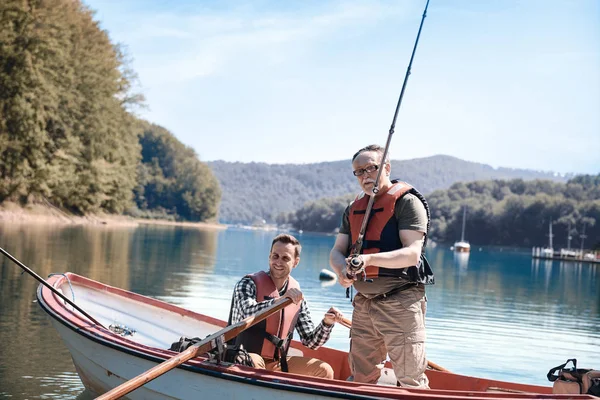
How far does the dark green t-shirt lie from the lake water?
13.4 ft

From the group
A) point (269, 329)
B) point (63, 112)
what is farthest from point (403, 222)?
point (63, 112)

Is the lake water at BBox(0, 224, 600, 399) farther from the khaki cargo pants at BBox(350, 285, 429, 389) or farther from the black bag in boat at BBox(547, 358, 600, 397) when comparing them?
the black bag in boat at BBox(547, 358, 600, 397)

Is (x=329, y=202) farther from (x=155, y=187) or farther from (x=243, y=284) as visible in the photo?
(x=243, y=284)

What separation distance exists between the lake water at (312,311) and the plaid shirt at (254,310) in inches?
111

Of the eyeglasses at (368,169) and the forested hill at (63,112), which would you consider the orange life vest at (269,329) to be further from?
the forested hill at (63,112)

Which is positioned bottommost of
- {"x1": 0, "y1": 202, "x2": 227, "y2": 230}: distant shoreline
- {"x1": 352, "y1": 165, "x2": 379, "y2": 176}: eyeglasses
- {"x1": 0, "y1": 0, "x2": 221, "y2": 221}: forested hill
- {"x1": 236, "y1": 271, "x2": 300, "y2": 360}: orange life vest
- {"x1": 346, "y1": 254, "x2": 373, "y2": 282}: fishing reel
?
{"x1": 0, "y1": 202, "x2": 227, "y2": 230}: distant shoreline

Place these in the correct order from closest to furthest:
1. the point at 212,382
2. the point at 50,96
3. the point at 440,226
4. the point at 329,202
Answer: the point at 212,382, the point at 50,96, the point at 440,226, the point at 329,202

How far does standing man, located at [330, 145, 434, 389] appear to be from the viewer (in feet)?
15.2

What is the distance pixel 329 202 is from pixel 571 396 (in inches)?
6729

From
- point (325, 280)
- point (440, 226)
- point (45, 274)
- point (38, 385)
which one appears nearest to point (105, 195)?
point (325, 280)

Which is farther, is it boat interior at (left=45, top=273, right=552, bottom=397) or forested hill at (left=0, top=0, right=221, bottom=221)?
forested hill at (left=0, top=0, right=221, bottom=221)

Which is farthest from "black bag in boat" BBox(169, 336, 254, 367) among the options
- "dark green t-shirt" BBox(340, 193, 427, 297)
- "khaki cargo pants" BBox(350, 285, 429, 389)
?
"dark green t-shirt" BBox(340, 193, 427, 297)

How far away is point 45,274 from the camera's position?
53.2 ft

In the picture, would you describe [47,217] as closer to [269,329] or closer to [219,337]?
[269,329]
